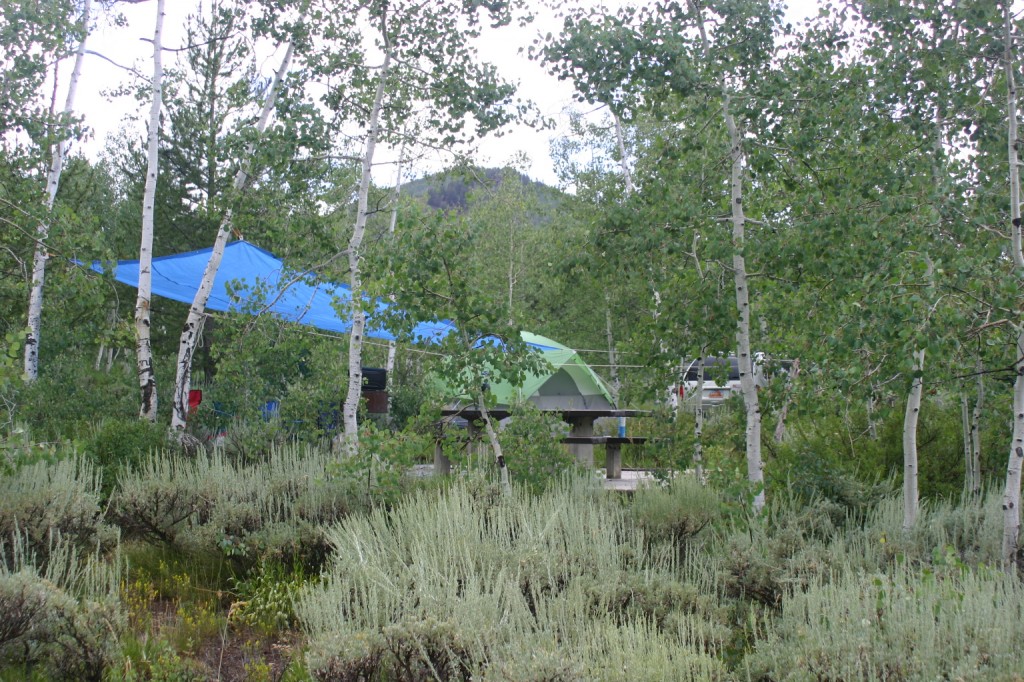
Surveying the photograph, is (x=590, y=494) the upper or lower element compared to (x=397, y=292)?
lower

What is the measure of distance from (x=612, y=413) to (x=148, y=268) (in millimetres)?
5681

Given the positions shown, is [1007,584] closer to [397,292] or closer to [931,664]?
[931,664]

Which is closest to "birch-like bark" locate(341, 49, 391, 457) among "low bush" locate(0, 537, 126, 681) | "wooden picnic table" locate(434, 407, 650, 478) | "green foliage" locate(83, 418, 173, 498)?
"wooden picnic table" locate(434, 407, 650, 478)

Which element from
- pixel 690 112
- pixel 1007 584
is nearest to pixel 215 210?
pixel 690 112

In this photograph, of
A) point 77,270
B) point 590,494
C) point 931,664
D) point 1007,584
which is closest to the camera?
point 931,664

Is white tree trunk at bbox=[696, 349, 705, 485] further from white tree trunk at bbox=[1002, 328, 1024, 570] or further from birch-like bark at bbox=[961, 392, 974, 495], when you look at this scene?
white tree trunk at bbox=[1002, 328, 1024, 570]

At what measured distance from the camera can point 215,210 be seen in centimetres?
913

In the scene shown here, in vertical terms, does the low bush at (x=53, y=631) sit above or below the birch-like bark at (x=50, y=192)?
below

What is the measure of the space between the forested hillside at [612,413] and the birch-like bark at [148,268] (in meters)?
0.04

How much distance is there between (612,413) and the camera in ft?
36.2

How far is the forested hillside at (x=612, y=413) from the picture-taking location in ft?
13.1

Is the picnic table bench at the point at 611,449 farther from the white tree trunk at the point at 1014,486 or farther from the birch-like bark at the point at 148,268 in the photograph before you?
the white tree trunk at the point at 1014,486

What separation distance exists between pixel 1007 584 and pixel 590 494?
10.2 feet

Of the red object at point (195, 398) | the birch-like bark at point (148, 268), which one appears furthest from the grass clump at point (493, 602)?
the red object at point (195, 398)
